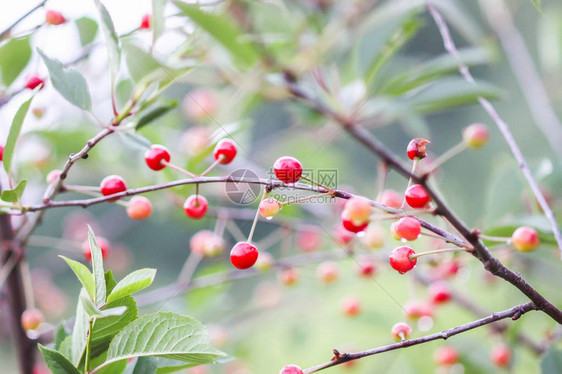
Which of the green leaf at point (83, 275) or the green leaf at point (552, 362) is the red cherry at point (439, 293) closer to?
the green leaf at point (552, 362)

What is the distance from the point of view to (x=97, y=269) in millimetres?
365

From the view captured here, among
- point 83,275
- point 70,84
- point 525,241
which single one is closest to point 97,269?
point 83,275

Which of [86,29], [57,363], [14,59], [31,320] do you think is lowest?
[57,363]

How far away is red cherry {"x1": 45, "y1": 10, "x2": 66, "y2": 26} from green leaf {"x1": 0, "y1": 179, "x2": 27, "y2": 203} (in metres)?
0.27

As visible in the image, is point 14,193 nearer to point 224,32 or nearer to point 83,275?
point 83,275

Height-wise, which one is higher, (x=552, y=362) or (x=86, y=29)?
(x=86, y=29)

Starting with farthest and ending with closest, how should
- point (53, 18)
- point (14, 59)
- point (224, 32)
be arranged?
point (224, 32) → point (14, 59) → point (53, 18)

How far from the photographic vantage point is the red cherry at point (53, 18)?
610mm

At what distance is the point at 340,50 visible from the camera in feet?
3.91

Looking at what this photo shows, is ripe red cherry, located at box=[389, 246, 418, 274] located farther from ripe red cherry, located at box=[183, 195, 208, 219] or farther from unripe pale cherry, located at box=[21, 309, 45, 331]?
unripe pale cherry, located at box=[21, 309, 45, 331]

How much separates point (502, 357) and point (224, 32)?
2.30 ft

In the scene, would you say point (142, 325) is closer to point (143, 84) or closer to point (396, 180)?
point (143, 84)

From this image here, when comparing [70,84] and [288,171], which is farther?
[70,84]

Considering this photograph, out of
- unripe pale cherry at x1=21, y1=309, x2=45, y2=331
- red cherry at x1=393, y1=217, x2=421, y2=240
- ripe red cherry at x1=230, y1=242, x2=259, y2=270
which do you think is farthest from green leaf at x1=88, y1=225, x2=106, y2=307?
unripe pale cherry at x1=21, y1=309, x2=45, y2=331
